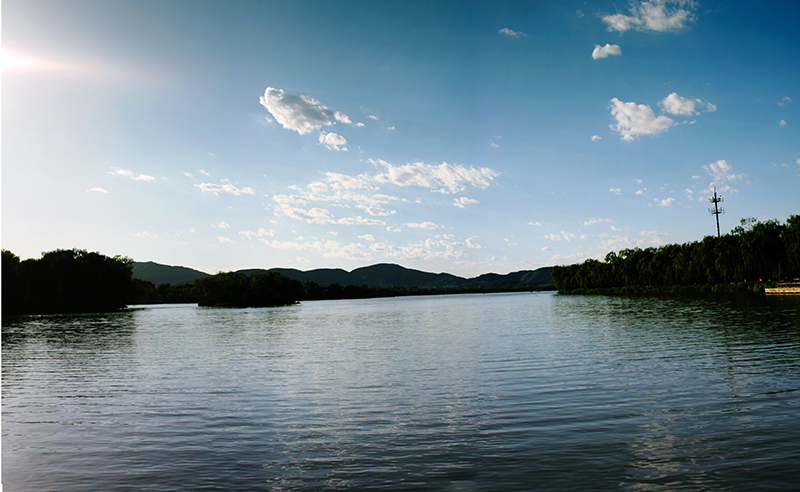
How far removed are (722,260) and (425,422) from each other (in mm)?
115967

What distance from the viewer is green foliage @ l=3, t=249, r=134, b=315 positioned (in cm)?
12725

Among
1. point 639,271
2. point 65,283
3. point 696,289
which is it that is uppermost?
point 65,283

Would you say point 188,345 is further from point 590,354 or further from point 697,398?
point 697,398

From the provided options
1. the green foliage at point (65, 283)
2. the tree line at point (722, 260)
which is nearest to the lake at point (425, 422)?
the tree line at point (722, 260)

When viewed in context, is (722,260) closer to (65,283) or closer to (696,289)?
(696,289)

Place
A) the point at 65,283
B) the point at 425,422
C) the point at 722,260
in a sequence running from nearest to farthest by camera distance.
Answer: the point at 425,422, the point at 722,260, the point at 65,283

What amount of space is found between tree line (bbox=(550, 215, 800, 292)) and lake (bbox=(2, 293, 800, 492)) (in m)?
83.8

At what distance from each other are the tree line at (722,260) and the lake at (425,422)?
83.8 meters

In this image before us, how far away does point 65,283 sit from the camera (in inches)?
5428

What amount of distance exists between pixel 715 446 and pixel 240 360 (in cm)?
2640

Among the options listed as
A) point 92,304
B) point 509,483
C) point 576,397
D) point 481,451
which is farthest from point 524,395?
point 92,304

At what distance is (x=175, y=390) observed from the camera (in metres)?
21.6

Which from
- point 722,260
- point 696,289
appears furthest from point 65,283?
point 696,289

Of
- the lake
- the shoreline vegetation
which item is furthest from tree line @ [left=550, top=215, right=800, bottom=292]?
the lake
